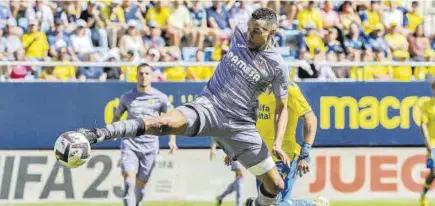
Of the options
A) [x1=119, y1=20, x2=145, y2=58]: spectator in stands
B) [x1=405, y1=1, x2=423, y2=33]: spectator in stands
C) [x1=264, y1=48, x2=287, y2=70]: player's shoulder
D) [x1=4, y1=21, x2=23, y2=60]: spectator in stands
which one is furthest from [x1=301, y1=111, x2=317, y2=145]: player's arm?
[x1=405, y1=1, x2=423, y2=33]: spectator in stands

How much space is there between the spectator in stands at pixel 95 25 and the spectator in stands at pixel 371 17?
5.71 m

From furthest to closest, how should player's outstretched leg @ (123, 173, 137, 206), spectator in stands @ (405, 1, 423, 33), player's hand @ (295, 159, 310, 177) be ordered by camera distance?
spectator in stands @ (405, 1, 423, 33) < player's outstretched leg @ (123, 173, 137, 206) < player's hand @ (295, 159, 310, 177)

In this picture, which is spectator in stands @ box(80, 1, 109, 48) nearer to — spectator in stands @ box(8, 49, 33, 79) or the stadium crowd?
the stadium crowd

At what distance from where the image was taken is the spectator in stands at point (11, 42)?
20062 millimetres

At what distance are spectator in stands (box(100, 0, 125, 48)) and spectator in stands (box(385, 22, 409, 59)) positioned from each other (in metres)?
5.58

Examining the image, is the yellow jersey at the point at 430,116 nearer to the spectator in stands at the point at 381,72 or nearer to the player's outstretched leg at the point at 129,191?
the spectator in stands at the point at 381,72

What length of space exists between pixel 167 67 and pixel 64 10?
9.01 ft

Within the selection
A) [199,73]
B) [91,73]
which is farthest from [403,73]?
[91,73]

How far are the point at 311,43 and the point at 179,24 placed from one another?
269 centimetres

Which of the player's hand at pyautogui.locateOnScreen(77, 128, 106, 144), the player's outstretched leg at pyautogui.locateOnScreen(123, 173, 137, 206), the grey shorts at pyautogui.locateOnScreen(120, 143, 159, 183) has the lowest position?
the player's outstretched leg at pyautogui.locateOnScreen(123, 173, 137, 206)

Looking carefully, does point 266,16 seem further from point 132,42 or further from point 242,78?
point 132,42

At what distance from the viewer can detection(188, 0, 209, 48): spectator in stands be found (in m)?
21.6

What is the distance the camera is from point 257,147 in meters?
11.5

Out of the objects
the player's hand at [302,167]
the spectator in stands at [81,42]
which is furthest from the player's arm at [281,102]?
the spectator in stands at [81,42]
